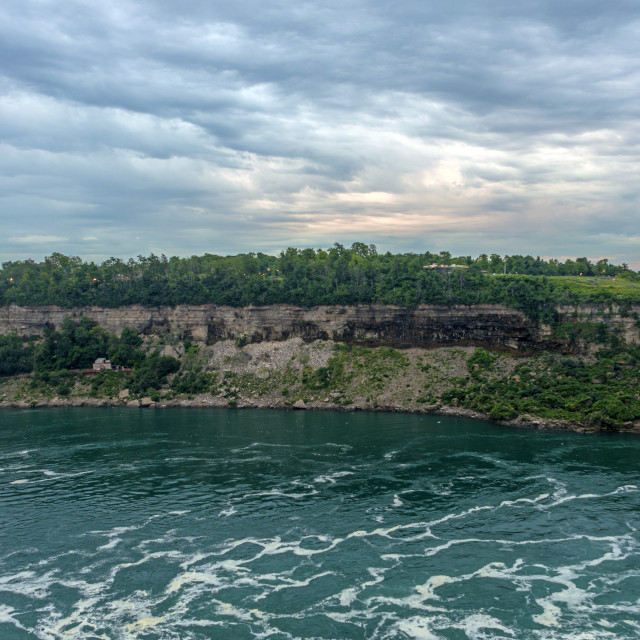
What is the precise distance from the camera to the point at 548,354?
101m

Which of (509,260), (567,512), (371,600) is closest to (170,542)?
(371,600)

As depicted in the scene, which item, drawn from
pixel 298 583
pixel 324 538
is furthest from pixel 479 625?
pixel 324 538

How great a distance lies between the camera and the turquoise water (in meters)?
34.3

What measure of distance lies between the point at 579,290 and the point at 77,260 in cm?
13139

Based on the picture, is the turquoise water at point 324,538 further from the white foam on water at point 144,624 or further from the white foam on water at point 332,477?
the white foam on water at point 332,477

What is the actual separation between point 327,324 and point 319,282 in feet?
47.0

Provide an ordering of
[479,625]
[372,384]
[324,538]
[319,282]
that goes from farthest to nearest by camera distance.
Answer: [319,282]
[372,384]
[324,538]
[479,625]

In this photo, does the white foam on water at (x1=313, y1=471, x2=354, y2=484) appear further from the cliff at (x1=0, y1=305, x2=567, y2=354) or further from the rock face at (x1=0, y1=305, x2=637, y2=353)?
the rock face at (x1=0, y1=305, x2=637, y2=353)

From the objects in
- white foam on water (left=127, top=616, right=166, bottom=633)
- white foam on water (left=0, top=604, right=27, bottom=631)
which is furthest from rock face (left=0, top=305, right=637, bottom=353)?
white foam on water (left=0, top=604, right=27, bottom=631)

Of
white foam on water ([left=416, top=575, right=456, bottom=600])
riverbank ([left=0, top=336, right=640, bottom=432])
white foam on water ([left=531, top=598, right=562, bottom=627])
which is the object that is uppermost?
riverbank ([left=0, top=336, right=640, bottom=432])

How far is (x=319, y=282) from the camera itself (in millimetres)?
128500

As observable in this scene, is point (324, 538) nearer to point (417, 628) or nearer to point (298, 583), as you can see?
point (298, 583)

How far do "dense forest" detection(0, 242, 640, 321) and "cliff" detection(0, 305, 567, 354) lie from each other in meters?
1.93

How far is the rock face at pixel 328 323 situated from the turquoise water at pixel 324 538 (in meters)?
32.9
